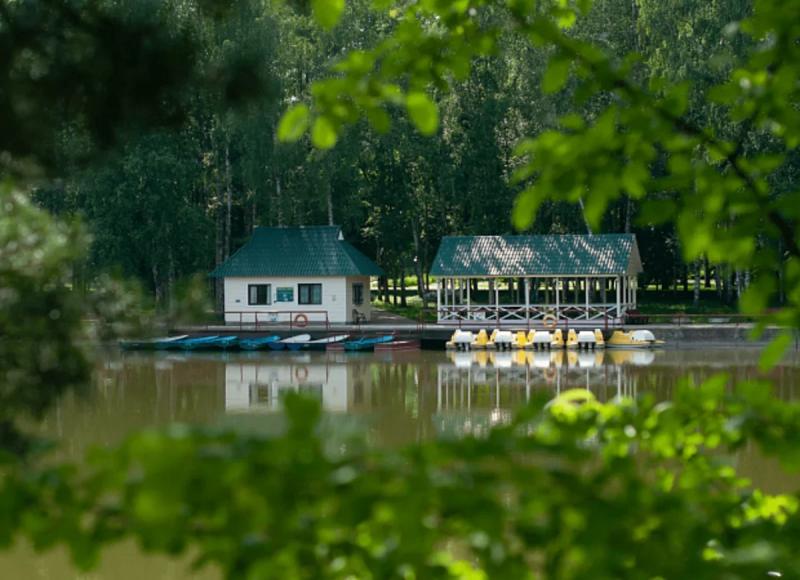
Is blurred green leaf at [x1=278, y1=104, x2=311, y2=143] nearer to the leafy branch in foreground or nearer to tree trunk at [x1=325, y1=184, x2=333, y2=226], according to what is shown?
the leafy branch in foreground

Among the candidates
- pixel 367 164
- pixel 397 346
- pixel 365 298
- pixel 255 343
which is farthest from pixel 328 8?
pixel 367 164

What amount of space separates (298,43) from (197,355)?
38.6 feet

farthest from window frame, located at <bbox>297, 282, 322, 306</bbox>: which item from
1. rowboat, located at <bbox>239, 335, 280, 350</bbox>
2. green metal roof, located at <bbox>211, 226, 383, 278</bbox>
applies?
rowboat, located at <bbox>239, 335, 280, 350</bbox>

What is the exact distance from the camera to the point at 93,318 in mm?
5336

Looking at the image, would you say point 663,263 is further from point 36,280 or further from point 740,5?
point 36,280

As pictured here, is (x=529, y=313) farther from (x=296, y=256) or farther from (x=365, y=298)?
(x=296, y=256)

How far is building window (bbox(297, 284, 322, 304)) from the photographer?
117 feet

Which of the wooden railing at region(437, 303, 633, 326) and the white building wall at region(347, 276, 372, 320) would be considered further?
the white building wall at region(347, 276, 372, 320)

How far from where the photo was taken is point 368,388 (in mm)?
22219

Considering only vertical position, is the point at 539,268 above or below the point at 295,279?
above

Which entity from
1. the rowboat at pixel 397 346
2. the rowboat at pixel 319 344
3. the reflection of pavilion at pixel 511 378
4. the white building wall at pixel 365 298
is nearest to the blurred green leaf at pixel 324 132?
the reflection of pavilion at pixel 511 378

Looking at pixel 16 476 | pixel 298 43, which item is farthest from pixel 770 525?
pixel 298 43

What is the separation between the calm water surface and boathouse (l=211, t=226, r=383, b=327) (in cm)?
577

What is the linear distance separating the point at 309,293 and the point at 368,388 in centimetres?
1398
